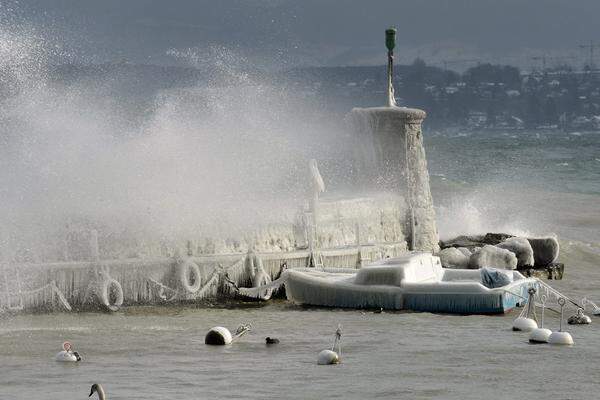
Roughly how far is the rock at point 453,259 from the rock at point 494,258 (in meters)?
0.43

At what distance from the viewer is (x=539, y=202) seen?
7650cm

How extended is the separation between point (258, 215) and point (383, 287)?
13.3ft

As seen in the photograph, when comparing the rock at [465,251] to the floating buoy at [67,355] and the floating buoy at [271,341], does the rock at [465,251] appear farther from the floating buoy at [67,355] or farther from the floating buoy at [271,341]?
the floating buoy at [67,355]

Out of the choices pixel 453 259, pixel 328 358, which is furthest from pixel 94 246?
pixel 453 259

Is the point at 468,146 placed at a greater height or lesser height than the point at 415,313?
greater

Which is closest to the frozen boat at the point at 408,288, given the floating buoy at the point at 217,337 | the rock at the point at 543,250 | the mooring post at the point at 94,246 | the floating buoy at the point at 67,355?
the mooring post at the point at 94,246

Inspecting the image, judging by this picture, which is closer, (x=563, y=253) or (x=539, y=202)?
(x=563, y=253)

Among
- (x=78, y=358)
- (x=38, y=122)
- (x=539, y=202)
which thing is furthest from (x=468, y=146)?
(x=78, y=358)

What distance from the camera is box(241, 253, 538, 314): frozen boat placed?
997 inches

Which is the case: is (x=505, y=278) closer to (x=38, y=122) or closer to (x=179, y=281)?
(x=179, y=281)

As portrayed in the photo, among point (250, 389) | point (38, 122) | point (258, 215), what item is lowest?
point (250, 389)

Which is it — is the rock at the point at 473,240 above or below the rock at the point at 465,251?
above

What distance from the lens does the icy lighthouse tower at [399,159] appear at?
32500 millimetres

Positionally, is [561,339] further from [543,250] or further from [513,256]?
[543,250]
